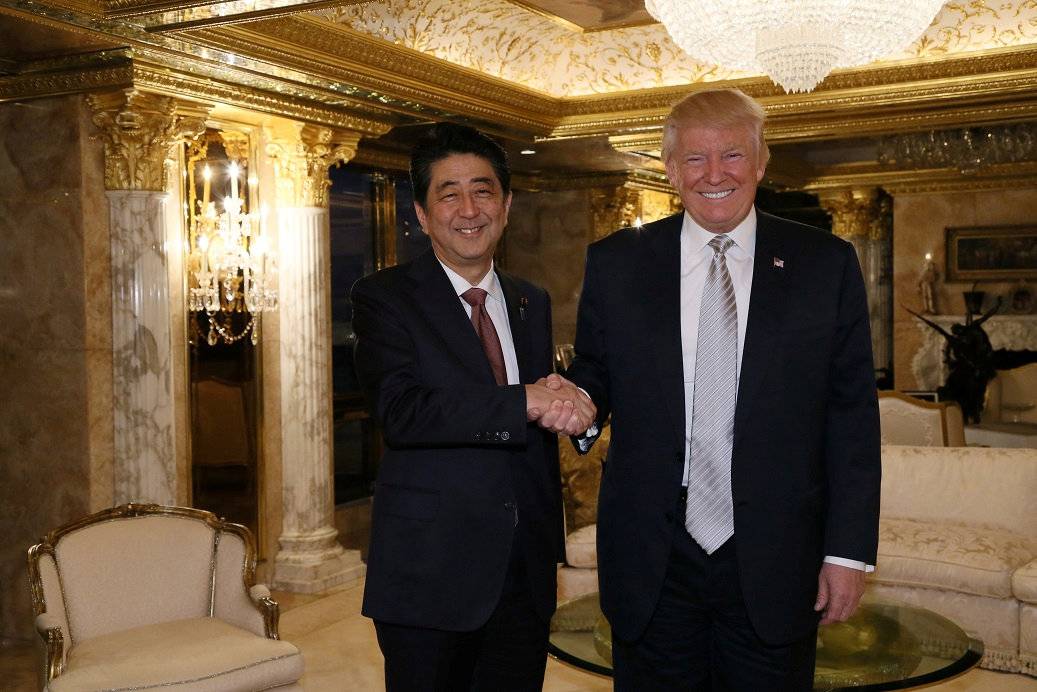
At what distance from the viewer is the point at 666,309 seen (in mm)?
2195

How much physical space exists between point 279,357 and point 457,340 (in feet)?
15.5

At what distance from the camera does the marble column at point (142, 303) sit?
218 inches

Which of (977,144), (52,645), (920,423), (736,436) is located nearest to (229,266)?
(52,645)

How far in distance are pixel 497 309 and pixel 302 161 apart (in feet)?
14.8

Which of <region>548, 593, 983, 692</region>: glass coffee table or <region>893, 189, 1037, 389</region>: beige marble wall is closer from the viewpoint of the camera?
<region>548, 593, 983, 692</region>: glass coffee table

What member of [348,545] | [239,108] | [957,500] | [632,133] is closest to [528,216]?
[632,133]

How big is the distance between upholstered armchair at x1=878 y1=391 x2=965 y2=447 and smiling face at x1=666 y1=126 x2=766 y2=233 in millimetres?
4758

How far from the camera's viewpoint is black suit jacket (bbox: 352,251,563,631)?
7.18ft

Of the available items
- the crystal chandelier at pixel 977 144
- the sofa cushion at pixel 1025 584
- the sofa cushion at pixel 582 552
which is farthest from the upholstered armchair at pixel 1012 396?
the sofa cushion at pixel 582 552

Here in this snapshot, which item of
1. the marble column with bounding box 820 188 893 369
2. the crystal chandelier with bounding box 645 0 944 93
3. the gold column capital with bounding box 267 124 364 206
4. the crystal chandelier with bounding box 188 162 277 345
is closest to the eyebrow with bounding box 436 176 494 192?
the crystal chandelier with bounding box 645 0 944 93

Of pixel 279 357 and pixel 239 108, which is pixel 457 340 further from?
pixel 279 357

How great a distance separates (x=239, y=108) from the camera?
235 inches

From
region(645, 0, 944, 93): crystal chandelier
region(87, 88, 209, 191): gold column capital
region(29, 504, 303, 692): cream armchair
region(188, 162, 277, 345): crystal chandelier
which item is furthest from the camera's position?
region(188, 162, 277, 345): crystal chandelier

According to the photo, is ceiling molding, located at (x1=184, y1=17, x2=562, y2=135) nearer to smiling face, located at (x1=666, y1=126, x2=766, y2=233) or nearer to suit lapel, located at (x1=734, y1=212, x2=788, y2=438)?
smiling face, located at (x1=666, y1=126, x2=766, y2=233)
